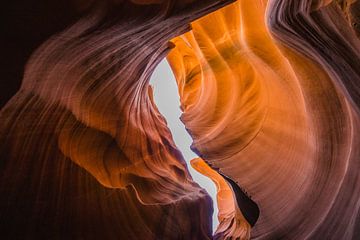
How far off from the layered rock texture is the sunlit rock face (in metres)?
0.01

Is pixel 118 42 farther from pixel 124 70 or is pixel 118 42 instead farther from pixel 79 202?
pixel 79 202

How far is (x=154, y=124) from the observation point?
4.88m

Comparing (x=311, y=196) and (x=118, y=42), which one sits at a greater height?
(x=118, y=42)

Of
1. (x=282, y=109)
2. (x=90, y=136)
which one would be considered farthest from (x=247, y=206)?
(x=90, y=136)

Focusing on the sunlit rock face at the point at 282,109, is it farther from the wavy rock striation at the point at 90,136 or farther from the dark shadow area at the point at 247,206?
the wavy rock striation at the point at 90,136

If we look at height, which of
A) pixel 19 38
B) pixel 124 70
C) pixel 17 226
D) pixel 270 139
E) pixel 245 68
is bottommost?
pixel 270 139

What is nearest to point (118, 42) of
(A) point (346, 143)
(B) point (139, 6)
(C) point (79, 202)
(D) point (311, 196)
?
(B) point (139, 6)

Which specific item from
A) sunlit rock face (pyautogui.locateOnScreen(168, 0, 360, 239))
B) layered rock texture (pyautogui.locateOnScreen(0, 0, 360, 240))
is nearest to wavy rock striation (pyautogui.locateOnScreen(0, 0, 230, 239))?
layered rock texture (pyautogui.locateOnScreen(0, 0, 360, 240))

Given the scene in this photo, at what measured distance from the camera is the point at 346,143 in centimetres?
238

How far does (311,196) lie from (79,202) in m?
1.91

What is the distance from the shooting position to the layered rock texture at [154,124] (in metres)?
1.83

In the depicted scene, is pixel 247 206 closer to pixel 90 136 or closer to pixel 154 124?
pixel 154 124

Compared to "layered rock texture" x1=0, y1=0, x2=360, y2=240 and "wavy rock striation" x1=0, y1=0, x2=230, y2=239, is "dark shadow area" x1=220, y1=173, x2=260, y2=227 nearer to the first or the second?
"layered rock texture" x1=0, y1=0, x2=360, y2=240

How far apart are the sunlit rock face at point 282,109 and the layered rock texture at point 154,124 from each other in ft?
0.04
